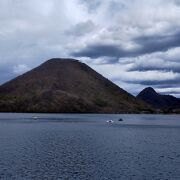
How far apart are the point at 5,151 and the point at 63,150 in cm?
1373

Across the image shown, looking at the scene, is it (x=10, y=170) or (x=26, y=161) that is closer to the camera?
(x=10, y=170)

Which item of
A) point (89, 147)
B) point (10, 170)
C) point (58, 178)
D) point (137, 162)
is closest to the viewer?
point (58, 178)

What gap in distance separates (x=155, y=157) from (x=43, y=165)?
A: 25.7m

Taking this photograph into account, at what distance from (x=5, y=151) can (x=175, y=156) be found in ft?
125

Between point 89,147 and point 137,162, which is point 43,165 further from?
point 89,147

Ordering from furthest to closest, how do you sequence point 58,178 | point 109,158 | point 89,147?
point 89,147 < point 109,158 < point 58,178

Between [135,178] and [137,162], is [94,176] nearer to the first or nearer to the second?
[135,178]

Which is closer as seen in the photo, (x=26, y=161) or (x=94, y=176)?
(x=94, y=176)

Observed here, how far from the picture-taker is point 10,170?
65.4 m

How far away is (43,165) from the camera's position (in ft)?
234

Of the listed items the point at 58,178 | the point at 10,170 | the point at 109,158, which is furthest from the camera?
the point at 109,158

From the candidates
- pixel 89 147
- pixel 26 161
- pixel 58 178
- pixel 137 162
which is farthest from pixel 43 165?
pixel 89 147

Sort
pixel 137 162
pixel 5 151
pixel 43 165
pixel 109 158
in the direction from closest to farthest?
pixel 43 165 < pixel 137 162 < pixel 109 158 < pixel 5 151

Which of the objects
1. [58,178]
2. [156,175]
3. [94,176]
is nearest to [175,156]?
[156,175]
